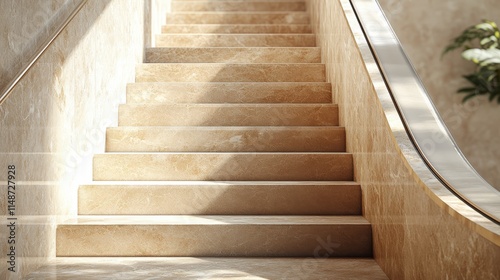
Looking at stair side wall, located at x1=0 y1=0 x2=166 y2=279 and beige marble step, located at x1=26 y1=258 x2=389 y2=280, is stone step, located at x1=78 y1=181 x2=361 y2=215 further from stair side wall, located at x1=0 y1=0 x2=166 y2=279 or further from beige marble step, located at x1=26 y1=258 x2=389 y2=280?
beige marble step, located at x1=26 y1=258 x2=389 y2=280

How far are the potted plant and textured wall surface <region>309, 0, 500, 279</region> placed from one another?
317 cm

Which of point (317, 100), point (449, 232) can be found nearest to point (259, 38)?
point (317, 100)

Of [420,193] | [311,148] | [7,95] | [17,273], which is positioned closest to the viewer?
[420,193]

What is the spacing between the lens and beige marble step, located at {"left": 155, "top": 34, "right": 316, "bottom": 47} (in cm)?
598

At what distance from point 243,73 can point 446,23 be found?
333 cm

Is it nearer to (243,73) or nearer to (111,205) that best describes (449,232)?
(111,205)

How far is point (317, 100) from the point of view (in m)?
4.96

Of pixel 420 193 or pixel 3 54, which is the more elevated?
pixel 3 54

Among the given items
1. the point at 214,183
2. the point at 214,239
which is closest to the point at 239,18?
the point at 214,183

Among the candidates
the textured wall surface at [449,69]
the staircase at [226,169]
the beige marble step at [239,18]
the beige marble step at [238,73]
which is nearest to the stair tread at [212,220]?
the staircase at [226,169]

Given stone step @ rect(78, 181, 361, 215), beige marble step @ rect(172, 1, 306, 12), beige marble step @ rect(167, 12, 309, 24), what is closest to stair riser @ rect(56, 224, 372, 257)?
stone step @ rect(78, 181, 361, 215)

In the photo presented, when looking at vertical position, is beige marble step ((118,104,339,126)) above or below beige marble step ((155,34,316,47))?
below

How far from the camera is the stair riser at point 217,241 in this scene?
3.42m

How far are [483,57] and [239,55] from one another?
3148mm
